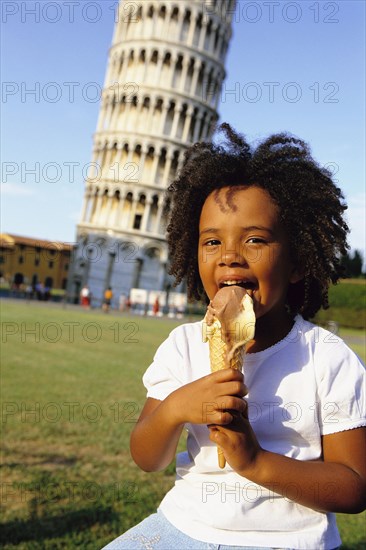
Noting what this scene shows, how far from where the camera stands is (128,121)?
50.1 metres

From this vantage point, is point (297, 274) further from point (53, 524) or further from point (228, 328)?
point (53, 524)

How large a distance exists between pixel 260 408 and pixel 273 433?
0.08m

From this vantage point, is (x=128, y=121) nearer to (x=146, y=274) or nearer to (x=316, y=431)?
(x=146, y=274)

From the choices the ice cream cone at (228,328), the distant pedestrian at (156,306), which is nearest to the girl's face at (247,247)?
the ice cream cone at (228,328)

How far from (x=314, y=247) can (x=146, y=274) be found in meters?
47.1

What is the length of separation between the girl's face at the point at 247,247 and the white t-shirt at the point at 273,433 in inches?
6.9

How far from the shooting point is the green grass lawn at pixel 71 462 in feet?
11.0

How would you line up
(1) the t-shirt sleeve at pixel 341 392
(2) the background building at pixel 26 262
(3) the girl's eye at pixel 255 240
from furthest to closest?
Answer: 1. (2) the background building at pixel 26 262
2. (3) the girl's eye at pixel 255 240
3. (1) the t-shirt sleeve at pixel 341 392

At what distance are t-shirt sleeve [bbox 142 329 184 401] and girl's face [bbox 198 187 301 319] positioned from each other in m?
0.21

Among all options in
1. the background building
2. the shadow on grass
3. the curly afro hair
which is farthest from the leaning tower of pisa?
the curly afro hair

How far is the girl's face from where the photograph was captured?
5.63ft

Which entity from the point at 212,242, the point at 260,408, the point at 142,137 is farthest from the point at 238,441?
the point at 142,137

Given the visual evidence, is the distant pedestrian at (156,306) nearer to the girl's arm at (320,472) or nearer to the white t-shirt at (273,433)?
the white t-shirt at (273,433)

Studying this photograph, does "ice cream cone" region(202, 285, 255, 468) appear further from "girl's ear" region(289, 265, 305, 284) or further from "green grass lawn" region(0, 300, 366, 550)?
"green grass lawn" region(0, 300, 366, 550)
